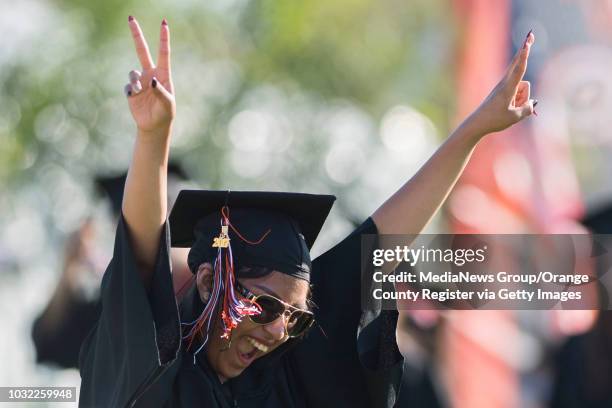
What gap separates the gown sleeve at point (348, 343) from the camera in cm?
306

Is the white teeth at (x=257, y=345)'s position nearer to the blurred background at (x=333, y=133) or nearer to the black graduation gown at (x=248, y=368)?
the black graduation gown at (x=248, y=368)

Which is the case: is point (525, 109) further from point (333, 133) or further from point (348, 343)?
point (333, 133)

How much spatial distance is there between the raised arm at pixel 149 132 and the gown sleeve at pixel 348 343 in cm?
82

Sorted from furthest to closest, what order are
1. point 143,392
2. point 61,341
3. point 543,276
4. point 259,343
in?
point 543,276 → point 61,341 → point 259,343 → point 143,392

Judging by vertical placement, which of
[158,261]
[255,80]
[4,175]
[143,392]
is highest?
[255,80]

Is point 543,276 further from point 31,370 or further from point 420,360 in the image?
point 31,370

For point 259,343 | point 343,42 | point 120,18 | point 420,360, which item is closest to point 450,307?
point 420,360

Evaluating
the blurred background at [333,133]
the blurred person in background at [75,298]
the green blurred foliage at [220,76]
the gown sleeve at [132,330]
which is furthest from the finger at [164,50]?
the green blurred foliage at [220,76]

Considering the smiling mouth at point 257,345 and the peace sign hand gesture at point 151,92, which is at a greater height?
the peace sign hand gesture at point 151,92

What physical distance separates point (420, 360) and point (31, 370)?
6.77 ft

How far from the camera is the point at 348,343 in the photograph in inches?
124

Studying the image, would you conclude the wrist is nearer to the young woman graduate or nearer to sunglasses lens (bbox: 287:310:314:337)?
the young woman graduate

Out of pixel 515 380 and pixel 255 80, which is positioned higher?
pixel 255 80

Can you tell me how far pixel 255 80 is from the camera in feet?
19.9
